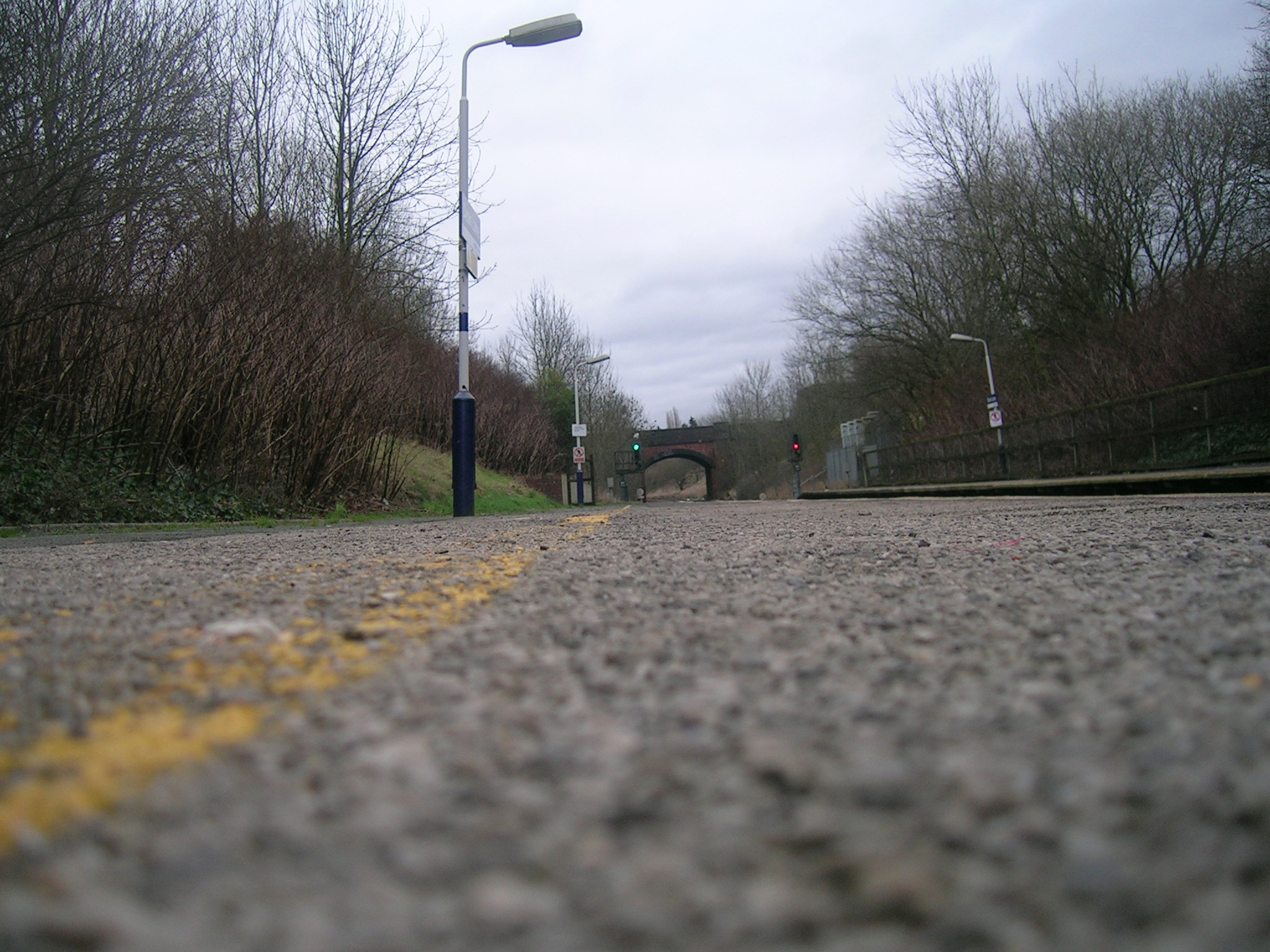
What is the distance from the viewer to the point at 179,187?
29.5 feet

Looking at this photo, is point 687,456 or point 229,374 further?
point 687,456

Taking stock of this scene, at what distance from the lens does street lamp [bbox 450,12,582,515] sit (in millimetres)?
10156

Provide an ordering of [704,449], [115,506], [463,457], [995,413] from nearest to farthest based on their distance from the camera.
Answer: [115,506] < [463,457] < [995,413] < [704,449]

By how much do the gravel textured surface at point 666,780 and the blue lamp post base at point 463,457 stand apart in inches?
331

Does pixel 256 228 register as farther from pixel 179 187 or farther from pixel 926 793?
pixel 926 793

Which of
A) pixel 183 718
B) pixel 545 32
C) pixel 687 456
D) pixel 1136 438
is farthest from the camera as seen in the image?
pixel 687 456

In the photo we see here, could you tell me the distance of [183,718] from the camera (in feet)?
3.12

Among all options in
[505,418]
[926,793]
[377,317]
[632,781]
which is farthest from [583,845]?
[505,418]

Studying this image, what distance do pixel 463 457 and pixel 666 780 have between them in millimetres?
9745

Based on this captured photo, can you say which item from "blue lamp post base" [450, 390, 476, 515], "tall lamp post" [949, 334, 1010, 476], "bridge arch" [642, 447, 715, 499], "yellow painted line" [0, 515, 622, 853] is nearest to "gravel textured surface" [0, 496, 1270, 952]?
"yellow painted line" [0, 515, 622, 853]

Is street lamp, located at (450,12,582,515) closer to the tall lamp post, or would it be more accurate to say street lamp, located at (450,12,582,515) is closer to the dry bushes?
the dry bushes

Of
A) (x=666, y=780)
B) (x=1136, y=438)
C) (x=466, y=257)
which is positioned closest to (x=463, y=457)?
(x=466, y=257)

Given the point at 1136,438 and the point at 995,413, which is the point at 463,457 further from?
the point at 995,413

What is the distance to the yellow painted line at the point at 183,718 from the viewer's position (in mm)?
713
